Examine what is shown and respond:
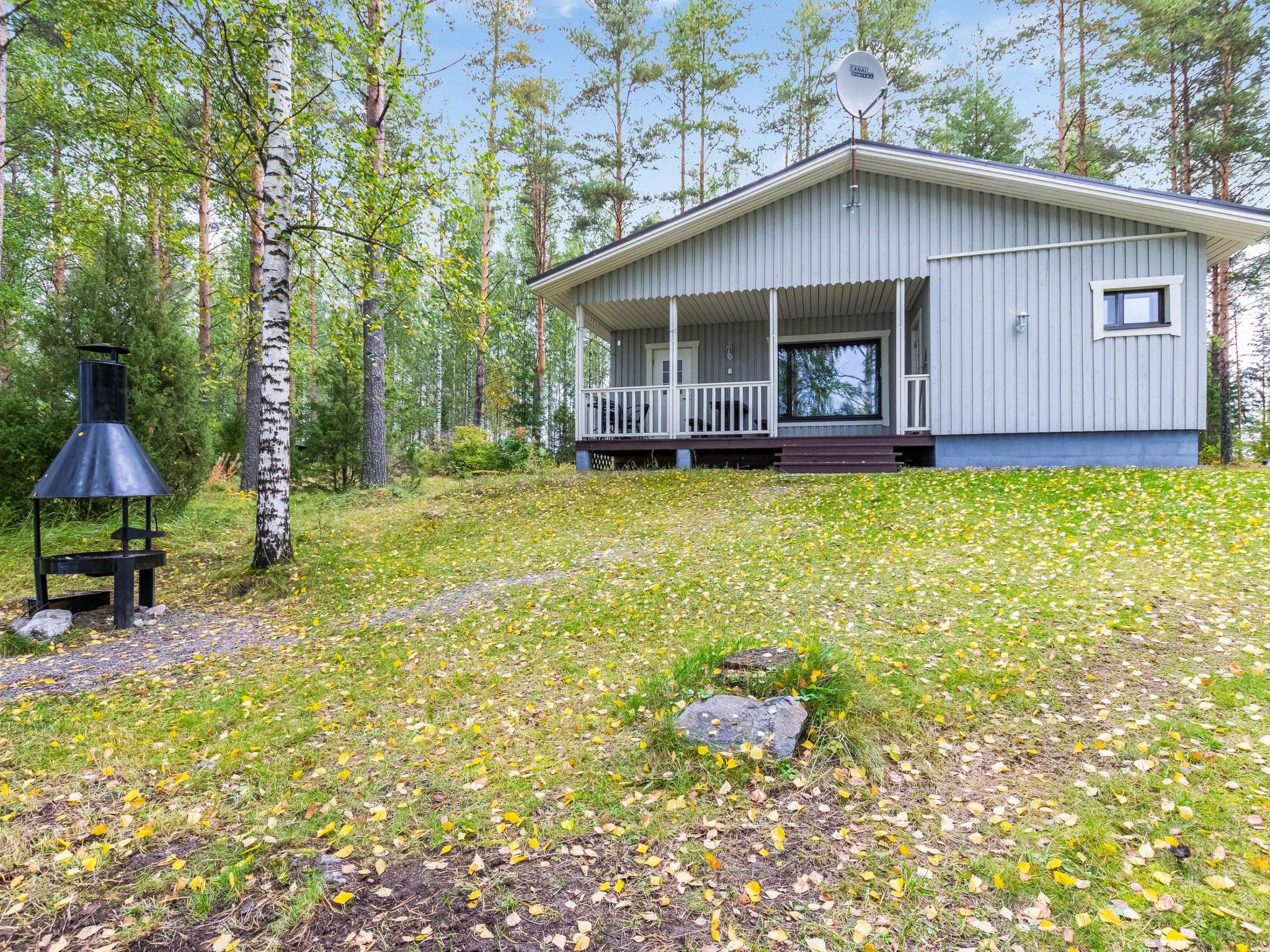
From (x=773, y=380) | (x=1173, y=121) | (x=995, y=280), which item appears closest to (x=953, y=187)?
(x=995, y=280)

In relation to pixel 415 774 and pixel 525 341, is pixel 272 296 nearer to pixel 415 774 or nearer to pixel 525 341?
pixel 415 774

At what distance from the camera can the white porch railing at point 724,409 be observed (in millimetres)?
11008

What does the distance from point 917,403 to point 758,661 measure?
8432 millimetres

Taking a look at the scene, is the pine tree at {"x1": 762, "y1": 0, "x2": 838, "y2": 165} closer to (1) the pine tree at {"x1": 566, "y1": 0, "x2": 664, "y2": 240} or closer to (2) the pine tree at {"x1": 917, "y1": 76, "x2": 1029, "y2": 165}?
(2) the pine tree at {"x1": 917, "y1": 76, "x2": 1029, "y2": 165}

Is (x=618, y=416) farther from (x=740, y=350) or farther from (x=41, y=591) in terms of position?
(x=41, y=591)

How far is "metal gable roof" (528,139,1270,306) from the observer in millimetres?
8602

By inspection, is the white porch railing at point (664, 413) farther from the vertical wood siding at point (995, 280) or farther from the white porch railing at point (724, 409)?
the vertical wood siding at point (995, 280)

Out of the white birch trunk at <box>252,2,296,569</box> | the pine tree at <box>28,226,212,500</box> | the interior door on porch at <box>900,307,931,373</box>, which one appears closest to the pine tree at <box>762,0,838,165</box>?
the interior door on porch at <box>900,307,931,373</box>

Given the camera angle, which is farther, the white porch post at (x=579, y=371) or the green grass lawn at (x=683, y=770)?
the white porch post at (x=579, y=371)

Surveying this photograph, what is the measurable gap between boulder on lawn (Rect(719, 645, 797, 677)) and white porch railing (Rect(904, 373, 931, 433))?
805cm

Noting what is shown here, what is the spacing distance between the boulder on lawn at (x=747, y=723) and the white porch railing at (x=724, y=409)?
824 centimetres

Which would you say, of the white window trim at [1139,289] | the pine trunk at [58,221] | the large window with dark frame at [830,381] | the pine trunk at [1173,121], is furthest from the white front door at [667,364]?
the pine trunk at [1173,121]

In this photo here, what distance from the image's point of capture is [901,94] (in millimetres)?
17469

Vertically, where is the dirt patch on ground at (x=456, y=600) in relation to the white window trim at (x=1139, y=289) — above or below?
below
